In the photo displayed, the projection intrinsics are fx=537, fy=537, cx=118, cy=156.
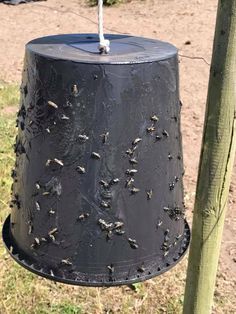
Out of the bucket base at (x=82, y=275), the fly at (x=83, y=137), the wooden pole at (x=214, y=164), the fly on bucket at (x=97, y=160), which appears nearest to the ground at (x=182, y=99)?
the wooden pole at (x=214, y=164)

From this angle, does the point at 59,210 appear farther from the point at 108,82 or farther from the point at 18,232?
the point at 108,82

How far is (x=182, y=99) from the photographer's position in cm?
547

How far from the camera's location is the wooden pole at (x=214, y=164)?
4.78ft

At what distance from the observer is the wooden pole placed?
146 centimetres

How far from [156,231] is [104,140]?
0.30 m

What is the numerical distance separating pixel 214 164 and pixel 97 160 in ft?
1.37

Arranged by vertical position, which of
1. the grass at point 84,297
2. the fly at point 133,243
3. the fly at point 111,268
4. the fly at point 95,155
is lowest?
the grass at point 84,297

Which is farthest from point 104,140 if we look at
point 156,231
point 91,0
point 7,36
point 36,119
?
point 91,0

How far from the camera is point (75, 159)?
1338mm

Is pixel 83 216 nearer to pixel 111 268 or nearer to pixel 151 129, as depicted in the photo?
pixel 111 268

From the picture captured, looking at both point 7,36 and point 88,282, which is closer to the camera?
point 88,282

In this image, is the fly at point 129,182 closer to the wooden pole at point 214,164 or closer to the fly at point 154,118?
the fly at point 154,118

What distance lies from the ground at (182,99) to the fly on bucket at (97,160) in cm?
134

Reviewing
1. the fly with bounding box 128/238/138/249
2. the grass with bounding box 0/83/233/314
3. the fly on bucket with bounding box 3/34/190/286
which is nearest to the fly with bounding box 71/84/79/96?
the fly on bucket with bounding box 3/34/190/286
